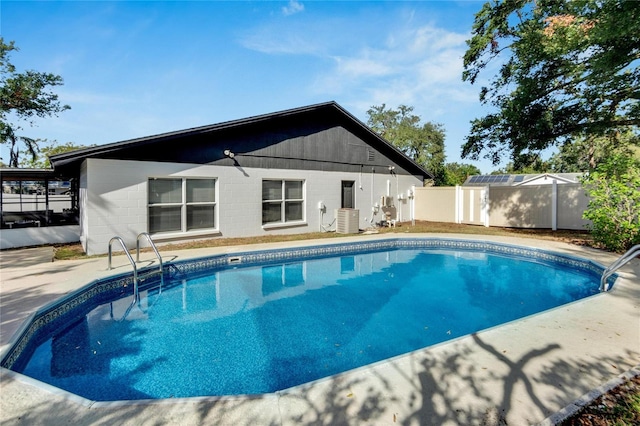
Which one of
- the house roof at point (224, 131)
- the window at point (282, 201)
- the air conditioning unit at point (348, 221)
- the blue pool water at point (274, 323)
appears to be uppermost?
the house roof at point (224, 131)

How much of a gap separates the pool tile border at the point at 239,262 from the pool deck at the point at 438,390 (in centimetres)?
27

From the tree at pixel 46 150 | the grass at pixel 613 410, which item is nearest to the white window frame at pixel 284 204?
the grass at pixel 613 410

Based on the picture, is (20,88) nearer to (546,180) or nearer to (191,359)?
(191,359)

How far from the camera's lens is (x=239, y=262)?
8.59 metres

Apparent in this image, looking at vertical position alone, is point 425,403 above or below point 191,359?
above

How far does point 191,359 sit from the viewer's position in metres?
3.85

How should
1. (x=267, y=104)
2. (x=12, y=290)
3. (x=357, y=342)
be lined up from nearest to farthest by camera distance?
(x=357, y=342), (x=12, y=290), (x=267, y=104)

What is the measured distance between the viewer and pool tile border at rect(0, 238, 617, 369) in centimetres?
416

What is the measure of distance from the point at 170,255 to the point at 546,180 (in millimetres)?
35557

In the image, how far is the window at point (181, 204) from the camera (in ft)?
30.1

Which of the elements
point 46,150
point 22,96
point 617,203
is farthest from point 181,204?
point 46,150

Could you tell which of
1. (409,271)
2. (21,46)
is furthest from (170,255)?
(21,46)

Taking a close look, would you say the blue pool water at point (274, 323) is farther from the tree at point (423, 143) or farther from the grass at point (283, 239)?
the tree at point (423, 143)

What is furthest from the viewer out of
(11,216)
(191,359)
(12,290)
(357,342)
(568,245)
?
(11,216)
